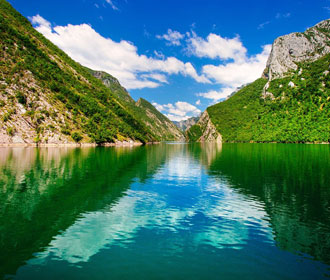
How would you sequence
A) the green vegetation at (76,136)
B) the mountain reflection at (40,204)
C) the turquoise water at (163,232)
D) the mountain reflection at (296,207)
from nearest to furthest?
the turquoise water at (163,232)
the mountain reflection at (40,204)
the mountain reflection at (296,207)
the green vegetation at (76,136)

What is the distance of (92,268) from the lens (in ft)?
34.8

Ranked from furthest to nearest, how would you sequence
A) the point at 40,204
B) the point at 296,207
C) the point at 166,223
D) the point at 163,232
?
the point at 40,204
the point at 296,207
the point at 166,223
the point at 163,232

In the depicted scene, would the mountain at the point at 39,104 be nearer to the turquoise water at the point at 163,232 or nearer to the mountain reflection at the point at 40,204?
the mountain reflection at the point at 40,204

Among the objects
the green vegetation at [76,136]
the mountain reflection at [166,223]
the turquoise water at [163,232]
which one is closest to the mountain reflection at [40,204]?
the turquoise water at [163,232]

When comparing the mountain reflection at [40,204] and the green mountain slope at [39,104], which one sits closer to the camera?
the mountain reflection at [40,204]

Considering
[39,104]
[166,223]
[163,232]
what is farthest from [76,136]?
[163,232]

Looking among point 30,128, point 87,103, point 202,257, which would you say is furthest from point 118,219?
point 87,103

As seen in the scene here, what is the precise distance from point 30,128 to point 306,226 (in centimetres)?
11825

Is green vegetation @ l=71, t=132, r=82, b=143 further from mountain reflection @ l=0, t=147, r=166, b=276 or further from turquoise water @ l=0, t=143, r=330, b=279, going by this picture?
turquoise water @ l=0, t=143, r=330, b=279

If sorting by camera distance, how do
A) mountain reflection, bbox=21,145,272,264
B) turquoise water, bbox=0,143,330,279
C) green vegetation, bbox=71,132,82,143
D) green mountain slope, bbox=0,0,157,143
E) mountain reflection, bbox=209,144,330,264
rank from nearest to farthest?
turquoise water, bbox=0,143,330,279
mountain reflection, bbox=21,145,272,264
mountain reflection, bbox=209,144,330,264
green mountain slope, bbox=0,0,157,143
green vegetation, bbox=71,132,82,143

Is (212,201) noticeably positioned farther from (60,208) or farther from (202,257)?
(60,208)

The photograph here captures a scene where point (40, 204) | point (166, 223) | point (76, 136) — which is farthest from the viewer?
point (76, 136)

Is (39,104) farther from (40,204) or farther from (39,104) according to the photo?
(40,204)

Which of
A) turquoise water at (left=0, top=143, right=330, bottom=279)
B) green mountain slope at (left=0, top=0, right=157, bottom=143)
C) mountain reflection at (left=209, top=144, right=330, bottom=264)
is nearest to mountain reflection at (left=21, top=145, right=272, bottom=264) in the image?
turquoise water at (left=0, top=143, right=330, bottom=279)
